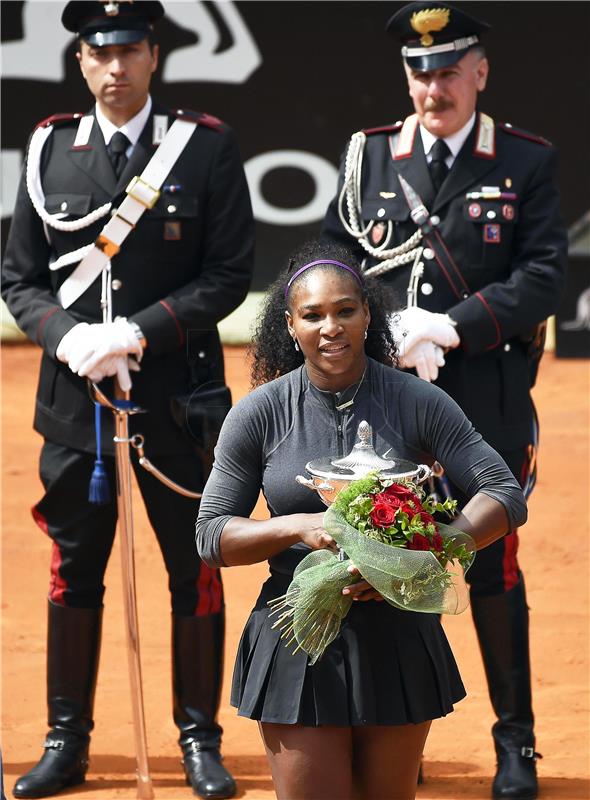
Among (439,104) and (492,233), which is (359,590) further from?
(439,104)

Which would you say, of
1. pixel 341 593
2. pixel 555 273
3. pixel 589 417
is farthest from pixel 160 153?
pixel 589 417

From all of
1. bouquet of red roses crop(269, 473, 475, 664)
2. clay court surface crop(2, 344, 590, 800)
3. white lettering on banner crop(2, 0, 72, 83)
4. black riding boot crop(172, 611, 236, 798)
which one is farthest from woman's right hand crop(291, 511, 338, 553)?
white lettering on banner crop(2, 0, 72, 83)

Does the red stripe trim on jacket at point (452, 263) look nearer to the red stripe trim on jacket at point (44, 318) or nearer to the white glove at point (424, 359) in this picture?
the white glove at point (424, 359)

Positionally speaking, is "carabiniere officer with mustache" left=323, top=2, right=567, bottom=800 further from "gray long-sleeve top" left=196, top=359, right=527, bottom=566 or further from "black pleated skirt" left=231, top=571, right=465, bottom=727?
"black pleated skirt" left=231, top=571, right=465, bottom=727

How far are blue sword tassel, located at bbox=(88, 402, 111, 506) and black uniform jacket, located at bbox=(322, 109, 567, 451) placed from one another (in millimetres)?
1018

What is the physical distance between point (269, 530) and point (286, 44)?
830 centimetres

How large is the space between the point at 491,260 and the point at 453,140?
41 cm

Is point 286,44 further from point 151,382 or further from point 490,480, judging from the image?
point 490,480

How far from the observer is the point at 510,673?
4.37 m

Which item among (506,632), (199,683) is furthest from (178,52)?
(506,632)

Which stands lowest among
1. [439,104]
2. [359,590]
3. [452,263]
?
[359,590]

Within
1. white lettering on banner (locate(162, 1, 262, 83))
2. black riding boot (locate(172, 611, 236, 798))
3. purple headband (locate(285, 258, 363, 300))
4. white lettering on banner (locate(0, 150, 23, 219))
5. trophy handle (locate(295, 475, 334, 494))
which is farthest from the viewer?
white lettering on banner (locate(0, 150, 23, 219))

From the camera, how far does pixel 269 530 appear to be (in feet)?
9.67

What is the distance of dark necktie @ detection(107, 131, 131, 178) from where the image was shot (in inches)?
177
